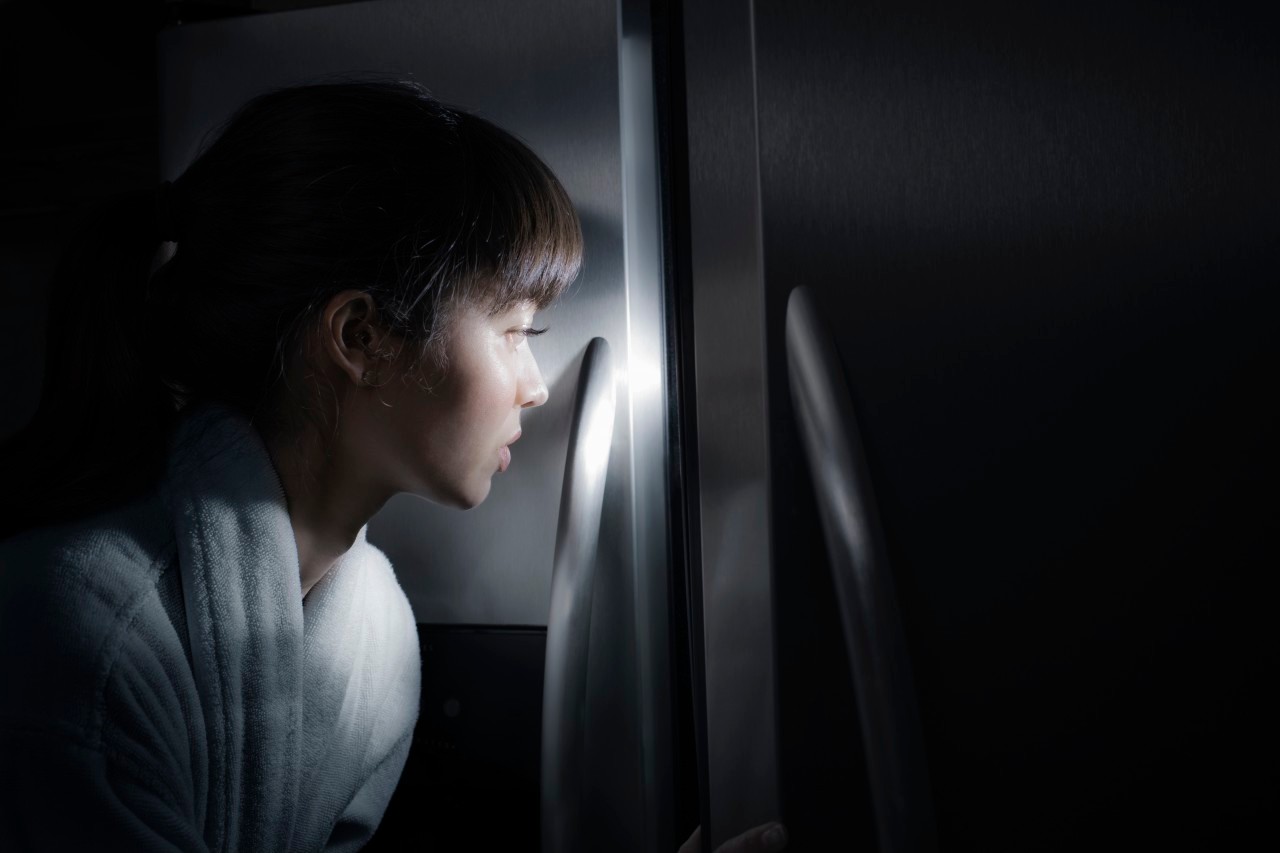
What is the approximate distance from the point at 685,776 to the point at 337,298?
444 mm

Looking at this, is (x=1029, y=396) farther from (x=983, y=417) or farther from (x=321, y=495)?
(x=321, y=495)

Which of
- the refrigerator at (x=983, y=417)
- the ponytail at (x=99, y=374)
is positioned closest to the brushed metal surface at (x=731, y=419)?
the refrigerator at (x=983, y=417)

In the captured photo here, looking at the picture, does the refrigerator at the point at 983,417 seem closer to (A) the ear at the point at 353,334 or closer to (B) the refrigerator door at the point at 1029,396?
(B) the refrigerator door at the point at 1029,396

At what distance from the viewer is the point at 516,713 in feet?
2.37

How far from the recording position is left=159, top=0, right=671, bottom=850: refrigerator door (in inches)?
23.1

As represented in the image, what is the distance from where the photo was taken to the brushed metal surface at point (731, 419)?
16.8 inches

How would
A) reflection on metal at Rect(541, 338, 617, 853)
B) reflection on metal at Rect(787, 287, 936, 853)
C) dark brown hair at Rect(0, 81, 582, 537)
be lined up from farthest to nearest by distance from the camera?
dark brown hair at Rect(0, 81, 582, 537), reflection on metal at Rect(541, 338, 617, 853), reflection on metal at Rect(787, 287, 936, 853)

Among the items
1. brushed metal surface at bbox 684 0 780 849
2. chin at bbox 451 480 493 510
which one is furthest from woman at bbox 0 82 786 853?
brushed metal surface at bbox 684 0 780 849

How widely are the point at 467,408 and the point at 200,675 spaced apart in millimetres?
282

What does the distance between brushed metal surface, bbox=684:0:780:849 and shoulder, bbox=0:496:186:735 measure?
1.40 feet

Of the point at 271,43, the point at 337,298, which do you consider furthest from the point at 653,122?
the point at 271,43

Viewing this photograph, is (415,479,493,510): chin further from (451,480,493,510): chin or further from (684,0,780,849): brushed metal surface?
(684,0,780,849): brushed metal surface

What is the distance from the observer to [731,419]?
1.44 feet

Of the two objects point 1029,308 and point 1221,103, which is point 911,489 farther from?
point 1221,103
